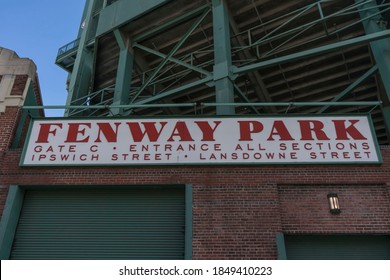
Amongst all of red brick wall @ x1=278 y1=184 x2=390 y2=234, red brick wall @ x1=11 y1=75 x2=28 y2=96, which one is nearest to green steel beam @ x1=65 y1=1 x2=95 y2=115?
red brick wall @ x1=11 y1=75 x2=28 y2=96

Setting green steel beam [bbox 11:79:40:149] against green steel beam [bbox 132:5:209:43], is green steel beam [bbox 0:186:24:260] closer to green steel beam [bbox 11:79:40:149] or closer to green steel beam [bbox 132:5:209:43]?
green steel beam [bbox 11:79:40:149]

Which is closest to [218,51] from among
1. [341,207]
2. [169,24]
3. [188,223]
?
[169,24]

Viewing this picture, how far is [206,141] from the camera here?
8742mm

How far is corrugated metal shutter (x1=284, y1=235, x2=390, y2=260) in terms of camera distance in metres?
7.59

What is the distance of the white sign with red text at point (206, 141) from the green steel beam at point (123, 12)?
21.5 ft

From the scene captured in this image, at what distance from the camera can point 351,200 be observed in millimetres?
7965

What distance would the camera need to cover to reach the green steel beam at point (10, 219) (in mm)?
7949

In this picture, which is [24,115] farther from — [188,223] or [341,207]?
[341,207]

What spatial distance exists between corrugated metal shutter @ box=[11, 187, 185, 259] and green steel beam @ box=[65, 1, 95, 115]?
27.8 feet

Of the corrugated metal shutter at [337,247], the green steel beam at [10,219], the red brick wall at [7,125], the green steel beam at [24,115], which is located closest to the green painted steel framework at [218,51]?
the green steel beam at [24,115]

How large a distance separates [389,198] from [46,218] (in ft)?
27.3

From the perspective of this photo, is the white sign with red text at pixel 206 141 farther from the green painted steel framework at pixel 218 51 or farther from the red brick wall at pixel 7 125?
the red brick wall at pixel 7 125

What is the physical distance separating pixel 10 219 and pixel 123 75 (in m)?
7.34

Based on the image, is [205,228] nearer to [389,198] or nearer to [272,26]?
[389,198]
